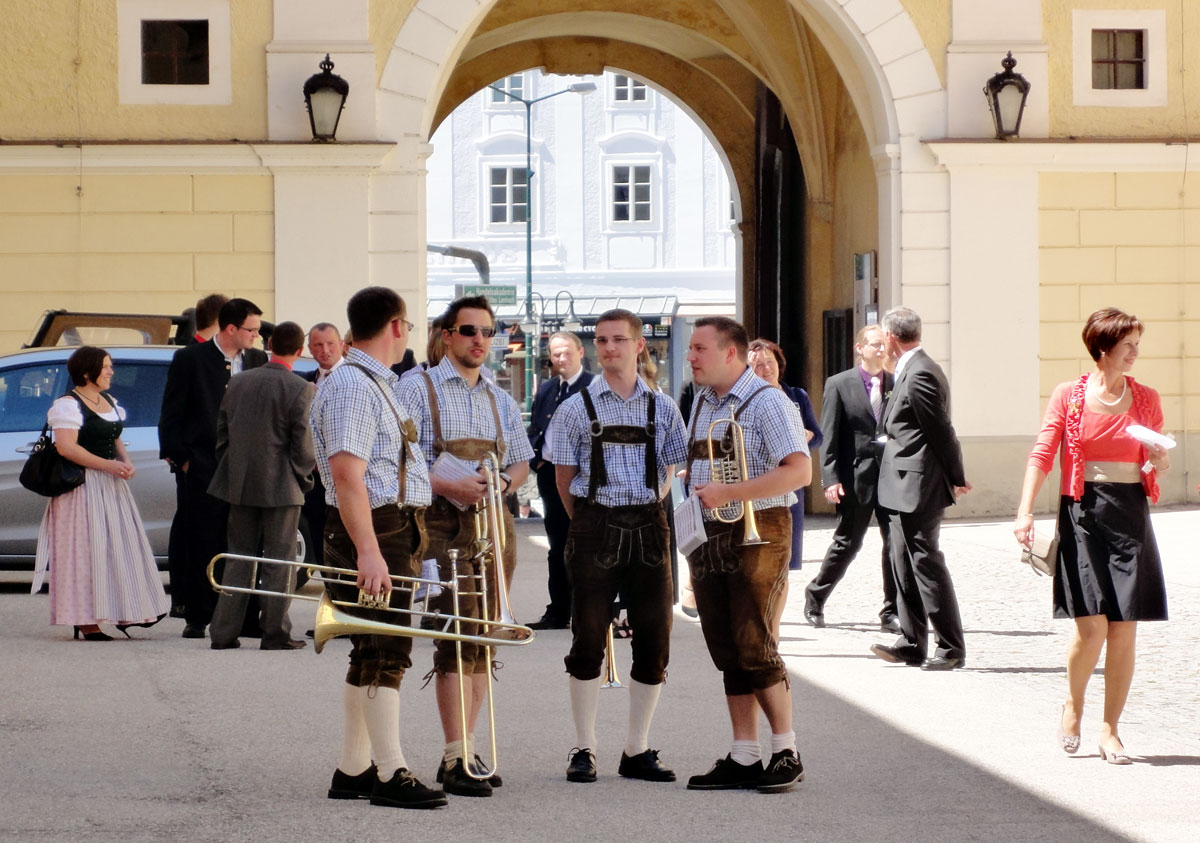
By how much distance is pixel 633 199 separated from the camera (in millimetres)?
52469

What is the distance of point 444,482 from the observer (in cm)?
616

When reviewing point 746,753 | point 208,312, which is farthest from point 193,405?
point 746,753

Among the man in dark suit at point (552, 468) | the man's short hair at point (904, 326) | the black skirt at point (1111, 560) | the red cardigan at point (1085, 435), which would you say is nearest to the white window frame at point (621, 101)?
the man in dark suit at point (552, 468)

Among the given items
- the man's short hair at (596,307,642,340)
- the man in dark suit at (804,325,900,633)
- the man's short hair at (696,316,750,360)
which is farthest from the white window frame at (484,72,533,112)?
the man's short hair at (696,316,750,360)

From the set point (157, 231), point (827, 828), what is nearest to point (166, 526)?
point (157, 231)

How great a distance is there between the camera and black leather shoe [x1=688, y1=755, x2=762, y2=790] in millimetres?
6129

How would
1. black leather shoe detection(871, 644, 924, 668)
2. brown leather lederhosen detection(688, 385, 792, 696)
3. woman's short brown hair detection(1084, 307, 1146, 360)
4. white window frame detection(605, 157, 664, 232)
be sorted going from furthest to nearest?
white window frame detection(605, 157, 664, 232) → black leather shoe detection(871, 644, 924, 668) → woman's short brown hair detection(1084, 307, 1146, 360) → brown leather lederhosen detection(688, 385, 792, 696)

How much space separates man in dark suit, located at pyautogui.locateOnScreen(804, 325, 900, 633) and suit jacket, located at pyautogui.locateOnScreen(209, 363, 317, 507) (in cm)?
301

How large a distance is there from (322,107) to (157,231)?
6.71 ft

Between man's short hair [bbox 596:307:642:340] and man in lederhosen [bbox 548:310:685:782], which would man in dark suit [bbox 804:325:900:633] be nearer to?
man's short hair [bbox 596:307:642:340]

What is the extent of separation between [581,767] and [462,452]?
118cm

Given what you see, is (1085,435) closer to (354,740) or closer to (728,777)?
(728,777)

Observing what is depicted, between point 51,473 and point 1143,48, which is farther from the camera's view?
point 1143,48

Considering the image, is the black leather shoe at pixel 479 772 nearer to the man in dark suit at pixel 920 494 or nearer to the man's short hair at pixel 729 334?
the man's short hair at pixel 729 334
